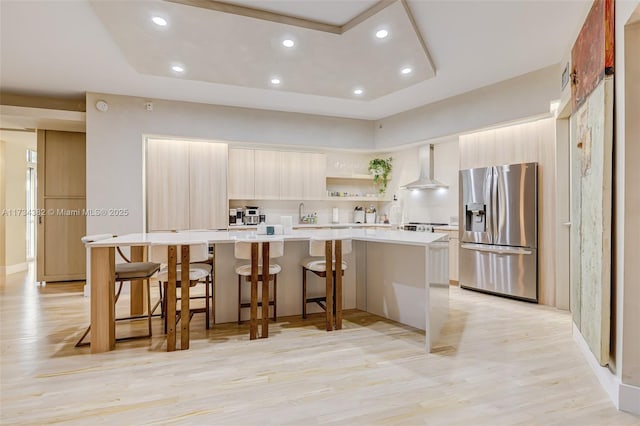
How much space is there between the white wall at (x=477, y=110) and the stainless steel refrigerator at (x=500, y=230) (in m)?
0.67

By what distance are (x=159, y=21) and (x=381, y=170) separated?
495 cm

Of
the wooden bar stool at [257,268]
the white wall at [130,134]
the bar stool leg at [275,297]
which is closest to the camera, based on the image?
the wooden bar stool at [257,268]

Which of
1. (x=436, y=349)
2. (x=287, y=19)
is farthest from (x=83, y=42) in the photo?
(x=436, y=349)

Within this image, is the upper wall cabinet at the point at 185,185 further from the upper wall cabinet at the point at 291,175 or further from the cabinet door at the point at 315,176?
the cabinet door at the point at 315,176

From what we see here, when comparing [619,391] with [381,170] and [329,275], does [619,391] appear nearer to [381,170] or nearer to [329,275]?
[329,275]

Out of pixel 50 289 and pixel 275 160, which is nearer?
pixel 50 289

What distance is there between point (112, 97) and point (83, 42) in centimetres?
169

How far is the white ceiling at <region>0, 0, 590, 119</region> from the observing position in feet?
9.37

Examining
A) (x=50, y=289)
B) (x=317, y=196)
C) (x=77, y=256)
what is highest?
(x=317, y=196)

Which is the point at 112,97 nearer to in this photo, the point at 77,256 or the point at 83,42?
the point at 83,42

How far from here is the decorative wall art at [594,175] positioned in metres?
2.15

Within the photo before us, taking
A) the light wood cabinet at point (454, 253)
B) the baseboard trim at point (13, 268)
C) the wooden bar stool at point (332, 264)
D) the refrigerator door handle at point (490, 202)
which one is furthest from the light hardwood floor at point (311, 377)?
the baseboard trim at point (13, 268)

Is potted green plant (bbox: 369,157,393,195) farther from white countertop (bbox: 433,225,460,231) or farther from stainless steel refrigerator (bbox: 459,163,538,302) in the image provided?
stainless steel refrigerator (bbox: 459,163,538,302)

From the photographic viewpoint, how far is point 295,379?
242 cm
